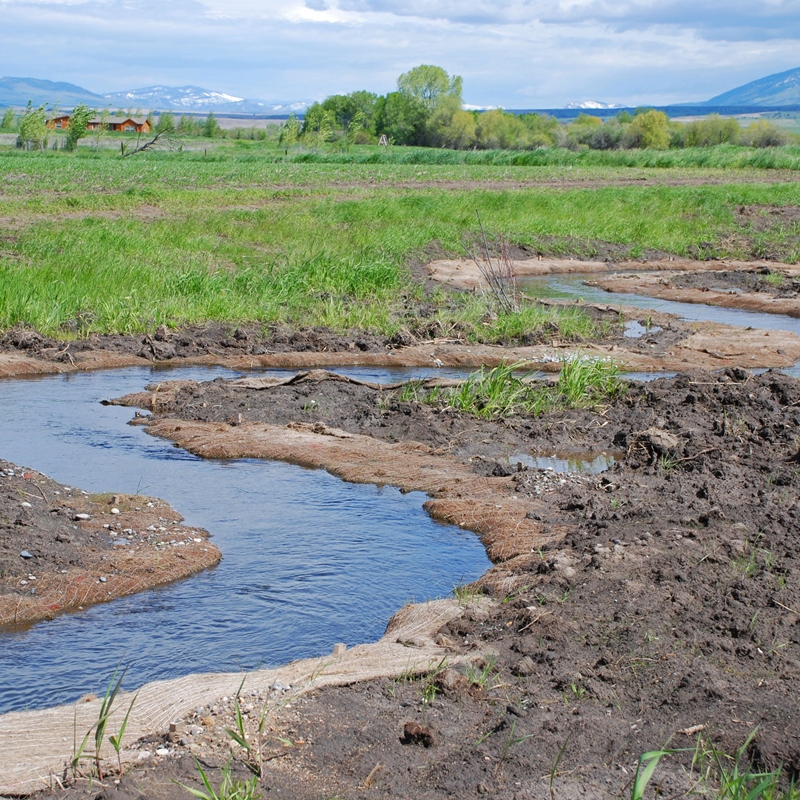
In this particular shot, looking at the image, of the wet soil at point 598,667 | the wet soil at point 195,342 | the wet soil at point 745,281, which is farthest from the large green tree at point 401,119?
the wet soil at point 598,667

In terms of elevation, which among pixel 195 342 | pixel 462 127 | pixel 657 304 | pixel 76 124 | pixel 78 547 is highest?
pixel 462 127

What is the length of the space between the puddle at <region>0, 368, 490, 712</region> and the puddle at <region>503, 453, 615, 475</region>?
4.75 ft

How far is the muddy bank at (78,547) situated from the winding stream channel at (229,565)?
0.40 feet

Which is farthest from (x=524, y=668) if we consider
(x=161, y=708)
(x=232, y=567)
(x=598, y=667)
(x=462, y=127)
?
(x=462, y=127)

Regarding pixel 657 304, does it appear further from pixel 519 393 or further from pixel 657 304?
pixel 519 393

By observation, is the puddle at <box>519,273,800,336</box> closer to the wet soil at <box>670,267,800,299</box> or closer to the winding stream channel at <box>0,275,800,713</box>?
the wet soil at <box>670,267,800,299</box>

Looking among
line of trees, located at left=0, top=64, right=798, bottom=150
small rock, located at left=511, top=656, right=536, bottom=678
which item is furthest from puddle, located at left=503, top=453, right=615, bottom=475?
line of trees, located at left=0, top=64, right=798, bottom=150

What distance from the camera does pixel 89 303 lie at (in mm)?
14047

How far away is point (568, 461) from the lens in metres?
9.23

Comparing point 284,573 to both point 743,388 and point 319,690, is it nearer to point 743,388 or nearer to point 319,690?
point 319,690

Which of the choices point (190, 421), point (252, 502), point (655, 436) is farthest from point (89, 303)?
point (655, 436)

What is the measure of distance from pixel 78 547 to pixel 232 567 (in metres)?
0.98

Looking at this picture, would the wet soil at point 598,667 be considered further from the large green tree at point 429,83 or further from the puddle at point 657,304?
the large green tree at point 429,83

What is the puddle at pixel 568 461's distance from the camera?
355 inches
